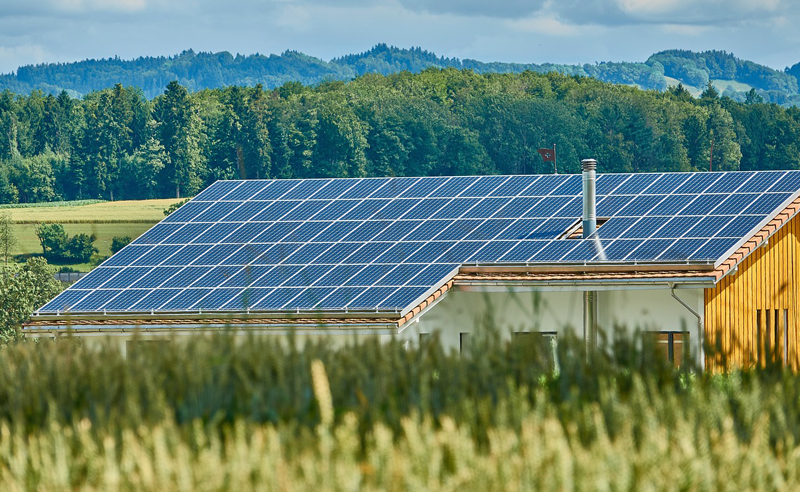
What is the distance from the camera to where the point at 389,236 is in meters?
31.0

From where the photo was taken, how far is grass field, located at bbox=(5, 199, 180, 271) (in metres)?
152

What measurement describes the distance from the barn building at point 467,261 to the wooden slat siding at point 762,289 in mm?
49

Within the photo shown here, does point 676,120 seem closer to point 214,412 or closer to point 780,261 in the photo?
point 780,261

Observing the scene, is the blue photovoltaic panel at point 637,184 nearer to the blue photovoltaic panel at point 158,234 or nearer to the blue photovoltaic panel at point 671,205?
the blue photovoltaic panel at point 671,205

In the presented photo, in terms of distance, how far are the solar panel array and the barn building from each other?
0.22 feet

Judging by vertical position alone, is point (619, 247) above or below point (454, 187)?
below

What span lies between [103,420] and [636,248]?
19994 millimetres

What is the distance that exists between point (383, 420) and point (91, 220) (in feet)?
507

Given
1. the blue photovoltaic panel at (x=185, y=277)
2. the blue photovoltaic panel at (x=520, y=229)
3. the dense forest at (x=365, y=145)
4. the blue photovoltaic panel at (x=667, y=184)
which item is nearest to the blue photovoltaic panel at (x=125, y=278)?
the blue photovoltaic panel at (x=185, y=277)

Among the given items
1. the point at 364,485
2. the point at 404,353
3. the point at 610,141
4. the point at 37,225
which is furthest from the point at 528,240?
the point at 610,141

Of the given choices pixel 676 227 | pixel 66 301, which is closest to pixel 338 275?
pixel 66 301

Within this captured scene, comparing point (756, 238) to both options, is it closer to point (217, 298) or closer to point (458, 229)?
point (458, 229)

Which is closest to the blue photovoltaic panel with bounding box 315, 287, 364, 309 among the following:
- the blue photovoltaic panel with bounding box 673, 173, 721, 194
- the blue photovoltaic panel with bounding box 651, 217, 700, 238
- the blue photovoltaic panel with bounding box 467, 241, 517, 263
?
the blue photovoltaic panel with bounding box 467, 241, 517, 263

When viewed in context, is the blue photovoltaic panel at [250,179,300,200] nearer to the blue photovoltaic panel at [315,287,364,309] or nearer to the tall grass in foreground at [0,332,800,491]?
the blue photovoltaic panel at [315,287,364,309]
